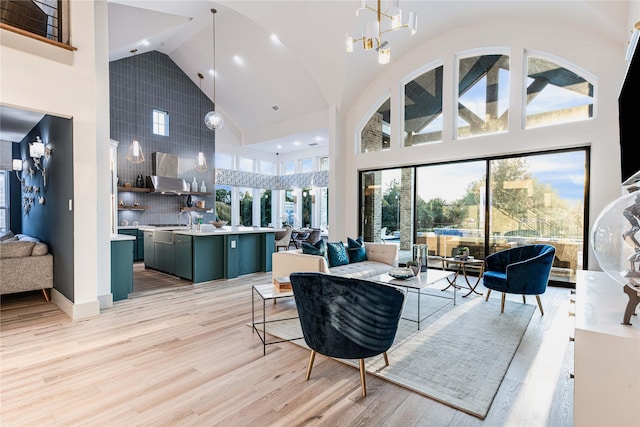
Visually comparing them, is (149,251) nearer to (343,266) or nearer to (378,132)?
(343,266)

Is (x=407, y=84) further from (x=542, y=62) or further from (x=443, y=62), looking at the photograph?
(x=542, y=62)

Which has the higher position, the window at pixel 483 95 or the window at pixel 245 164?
the window at pixel 483 95

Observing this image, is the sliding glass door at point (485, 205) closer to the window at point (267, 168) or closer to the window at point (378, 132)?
the window at point (378, 132)

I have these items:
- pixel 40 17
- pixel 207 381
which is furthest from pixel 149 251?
pixel 207 381

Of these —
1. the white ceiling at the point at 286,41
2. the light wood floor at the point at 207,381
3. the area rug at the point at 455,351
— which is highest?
the white ceiling at the point at 286,41

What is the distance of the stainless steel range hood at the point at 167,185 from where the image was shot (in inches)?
330

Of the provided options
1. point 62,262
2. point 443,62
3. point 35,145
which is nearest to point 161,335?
point 62,262

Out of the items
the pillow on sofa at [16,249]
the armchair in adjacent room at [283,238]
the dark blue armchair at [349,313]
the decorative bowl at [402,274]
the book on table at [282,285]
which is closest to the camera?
the dark blue armchair at [349,313]

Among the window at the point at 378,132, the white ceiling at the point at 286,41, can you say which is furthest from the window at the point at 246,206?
the window at the point at 378,132

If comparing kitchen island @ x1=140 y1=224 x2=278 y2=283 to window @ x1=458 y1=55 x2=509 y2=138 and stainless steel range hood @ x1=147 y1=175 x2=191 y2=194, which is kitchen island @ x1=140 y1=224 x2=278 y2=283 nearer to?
stainless steel range hood @ x1=147 y1=175 x2=191 y2=194

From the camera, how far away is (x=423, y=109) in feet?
21.8

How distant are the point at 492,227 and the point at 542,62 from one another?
9.70 ft

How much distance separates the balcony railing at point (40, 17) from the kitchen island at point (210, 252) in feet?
10.4

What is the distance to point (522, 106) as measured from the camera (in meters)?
5.42
